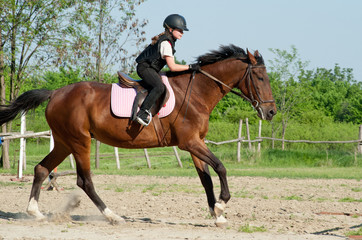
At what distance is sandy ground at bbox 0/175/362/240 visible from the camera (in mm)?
6090

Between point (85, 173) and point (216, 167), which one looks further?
point (85, 173)

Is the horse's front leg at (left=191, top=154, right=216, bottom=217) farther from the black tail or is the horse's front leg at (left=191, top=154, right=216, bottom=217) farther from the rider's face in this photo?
the black tail

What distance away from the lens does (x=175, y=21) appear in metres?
7.00

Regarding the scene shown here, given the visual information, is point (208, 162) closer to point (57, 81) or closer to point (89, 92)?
point (89, 92)

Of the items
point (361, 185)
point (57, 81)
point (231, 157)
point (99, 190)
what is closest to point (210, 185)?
point (99, 190)

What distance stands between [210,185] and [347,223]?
190 cm

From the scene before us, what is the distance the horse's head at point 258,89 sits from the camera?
7.11m

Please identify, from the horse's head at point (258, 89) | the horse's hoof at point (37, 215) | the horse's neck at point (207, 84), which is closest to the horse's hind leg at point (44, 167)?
the horse's hoof at point (37, 215)

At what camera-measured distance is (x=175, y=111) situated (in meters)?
7.00

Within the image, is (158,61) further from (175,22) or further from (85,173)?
(85,173)

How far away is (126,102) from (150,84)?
425mm

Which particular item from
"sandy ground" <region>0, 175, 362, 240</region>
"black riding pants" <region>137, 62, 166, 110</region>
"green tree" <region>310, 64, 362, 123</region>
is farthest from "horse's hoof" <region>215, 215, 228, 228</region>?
"green tree" <region>310, 64, 362, 123</region>

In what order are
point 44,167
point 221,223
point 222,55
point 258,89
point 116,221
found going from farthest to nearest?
1. point 44,167
2. point 222,55
3. point 258,89
4. point 116,221
5. point 221,223

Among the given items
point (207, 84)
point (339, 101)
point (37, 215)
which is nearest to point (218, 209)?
point (207, 84)
